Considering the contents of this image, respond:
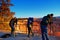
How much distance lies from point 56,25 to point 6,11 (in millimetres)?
16653

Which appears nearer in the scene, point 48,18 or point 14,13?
point 48,18

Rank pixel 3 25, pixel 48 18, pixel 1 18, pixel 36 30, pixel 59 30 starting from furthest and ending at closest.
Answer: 1. pixel 1 18
2. pixel 3 25
3. pixel 36 30
4. pixel 59 30
5. pixel 48 18

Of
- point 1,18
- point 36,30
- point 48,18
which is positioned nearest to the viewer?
point 48,18

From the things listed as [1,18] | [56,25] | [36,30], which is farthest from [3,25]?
[56,25]

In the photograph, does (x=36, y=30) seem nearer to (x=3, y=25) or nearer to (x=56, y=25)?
(x=56, y=25)

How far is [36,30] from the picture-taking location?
22062 mm

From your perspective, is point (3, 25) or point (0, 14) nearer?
point (3, 25)

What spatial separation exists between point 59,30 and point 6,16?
17.5 m

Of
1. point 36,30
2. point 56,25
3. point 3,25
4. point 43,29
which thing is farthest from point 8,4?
point 43,29

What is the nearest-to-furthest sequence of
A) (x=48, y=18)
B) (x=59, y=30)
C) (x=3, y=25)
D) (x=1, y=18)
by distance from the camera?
(x=48, y=18) → (x=59, y=30) → (x=3, y=25) → (x=1, y=18)

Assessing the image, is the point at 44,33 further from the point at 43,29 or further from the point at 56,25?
the point at 56,25

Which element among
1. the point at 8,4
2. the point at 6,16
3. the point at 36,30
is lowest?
the point at 36,30

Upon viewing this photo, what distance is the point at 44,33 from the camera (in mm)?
10875

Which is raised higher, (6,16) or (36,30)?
(6,16)
